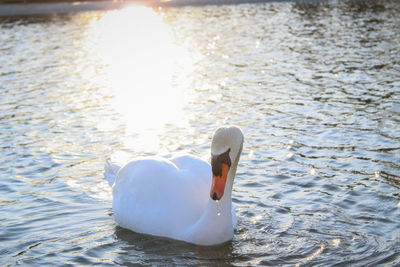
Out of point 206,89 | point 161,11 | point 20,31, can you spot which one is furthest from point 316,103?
point 161,11

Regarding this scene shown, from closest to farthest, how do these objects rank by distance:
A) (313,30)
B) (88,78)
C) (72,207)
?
(72,207) → (88,78) → (313,30)

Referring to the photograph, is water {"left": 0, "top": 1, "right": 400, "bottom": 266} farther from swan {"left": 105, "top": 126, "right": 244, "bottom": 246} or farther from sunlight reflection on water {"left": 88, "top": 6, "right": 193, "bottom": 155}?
swan {"left": 105, "top": 126, "right": 244, "bottom": 246}

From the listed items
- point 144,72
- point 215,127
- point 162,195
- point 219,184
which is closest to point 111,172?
point 162,195

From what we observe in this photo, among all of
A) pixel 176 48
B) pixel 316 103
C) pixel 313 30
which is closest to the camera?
pixel 316 103

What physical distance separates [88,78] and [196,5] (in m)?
28.3

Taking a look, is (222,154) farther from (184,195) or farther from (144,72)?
(144,72)

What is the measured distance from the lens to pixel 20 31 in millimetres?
33375

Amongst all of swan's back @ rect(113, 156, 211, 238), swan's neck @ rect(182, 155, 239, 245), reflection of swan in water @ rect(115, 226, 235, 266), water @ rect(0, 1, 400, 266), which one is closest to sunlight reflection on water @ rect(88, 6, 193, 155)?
water @ rect(0, 1, 400, 266)

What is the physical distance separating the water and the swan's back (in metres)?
0.23

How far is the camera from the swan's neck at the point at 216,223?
7695 millimetres

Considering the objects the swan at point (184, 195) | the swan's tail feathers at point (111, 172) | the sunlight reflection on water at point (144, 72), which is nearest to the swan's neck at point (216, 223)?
the swan at point (184, 195)

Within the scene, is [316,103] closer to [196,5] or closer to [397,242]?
[397,242]

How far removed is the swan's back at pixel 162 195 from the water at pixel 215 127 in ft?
0.76

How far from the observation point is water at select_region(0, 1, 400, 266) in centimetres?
821
